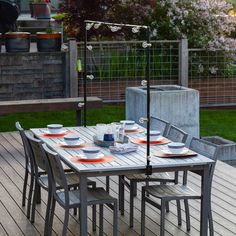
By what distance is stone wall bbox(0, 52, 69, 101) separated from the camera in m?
13.3

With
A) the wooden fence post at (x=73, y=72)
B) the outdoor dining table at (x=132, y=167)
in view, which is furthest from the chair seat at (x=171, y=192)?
the wooden fence post at (x=73, y=72)

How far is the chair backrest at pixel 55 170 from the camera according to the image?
6.06 m

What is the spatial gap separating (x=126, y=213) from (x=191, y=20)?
796 centimetres

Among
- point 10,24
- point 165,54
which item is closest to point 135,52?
point 165,54

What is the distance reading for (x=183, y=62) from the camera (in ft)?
45.5

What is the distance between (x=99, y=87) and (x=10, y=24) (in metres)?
2.32

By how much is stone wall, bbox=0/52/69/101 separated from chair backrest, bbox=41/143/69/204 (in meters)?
6.88

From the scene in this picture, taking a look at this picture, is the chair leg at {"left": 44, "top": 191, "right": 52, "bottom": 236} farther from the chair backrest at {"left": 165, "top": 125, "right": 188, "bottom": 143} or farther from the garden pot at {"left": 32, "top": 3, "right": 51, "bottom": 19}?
the garden pot at {"left": 32, "top": 3, "right": 51, "bottom": 19}

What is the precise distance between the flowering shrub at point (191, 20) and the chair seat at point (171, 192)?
8.16 m

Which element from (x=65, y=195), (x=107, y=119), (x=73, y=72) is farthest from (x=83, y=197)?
(x=73, y=72)

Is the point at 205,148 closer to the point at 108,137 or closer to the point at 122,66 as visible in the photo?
the point at 108,137

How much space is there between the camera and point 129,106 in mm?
10977

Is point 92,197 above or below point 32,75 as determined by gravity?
below

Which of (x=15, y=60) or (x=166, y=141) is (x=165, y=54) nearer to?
(x=15, y=60)
